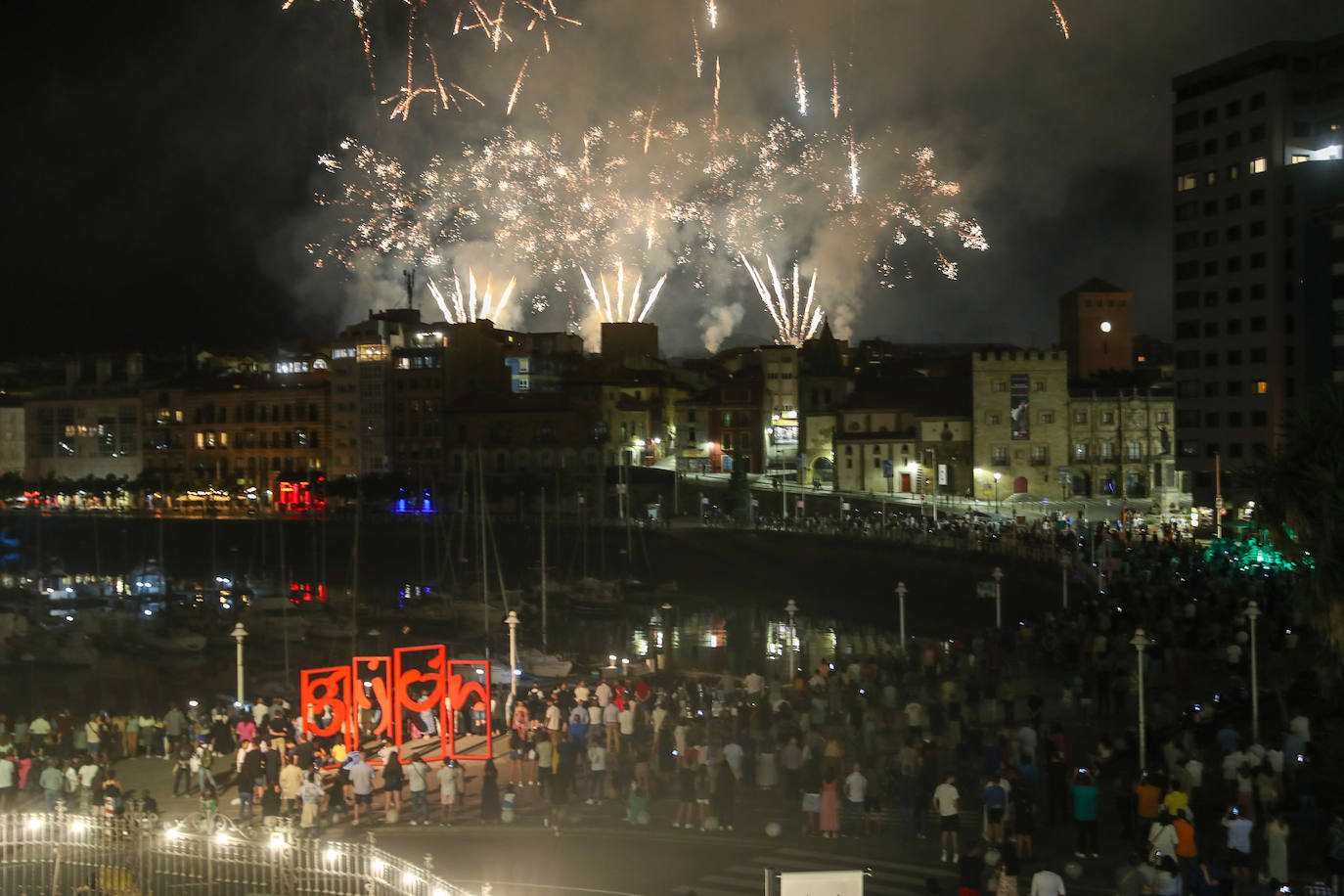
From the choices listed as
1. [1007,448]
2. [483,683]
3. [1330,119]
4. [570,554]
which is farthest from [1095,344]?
[483,683]

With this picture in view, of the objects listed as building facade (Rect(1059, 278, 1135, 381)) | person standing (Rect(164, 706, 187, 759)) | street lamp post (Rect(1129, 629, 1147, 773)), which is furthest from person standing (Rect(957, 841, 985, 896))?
building facade (Rect(1059, 278, 1135, 381))

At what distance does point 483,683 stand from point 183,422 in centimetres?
8274

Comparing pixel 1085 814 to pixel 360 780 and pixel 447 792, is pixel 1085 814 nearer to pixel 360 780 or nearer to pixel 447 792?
pixel 447 792

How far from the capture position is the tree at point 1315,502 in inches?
723

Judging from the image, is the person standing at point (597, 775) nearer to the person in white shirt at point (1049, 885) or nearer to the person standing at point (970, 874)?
the person standing at point (970, 874)

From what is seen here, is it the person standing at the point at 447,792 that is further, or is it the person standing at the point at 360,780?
the person standing at the point at 360,780

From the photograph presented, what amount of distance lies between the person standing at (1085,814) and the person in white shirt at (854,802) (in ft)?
8.06

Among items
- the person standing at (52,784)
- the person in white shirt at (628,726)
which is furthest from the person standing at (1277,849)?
the person standing at (52,784)

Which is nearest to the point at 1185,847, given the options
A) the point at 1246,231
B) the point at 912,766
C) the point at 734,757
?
the point at 912,766

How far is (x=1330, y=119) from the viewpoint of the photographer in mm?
63969

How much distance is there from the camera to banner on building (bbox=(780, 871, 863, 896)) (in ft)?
28.5

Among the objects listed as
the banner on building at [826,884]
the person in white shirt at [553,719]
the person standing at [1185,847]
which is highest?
the banner on building at [826,884]

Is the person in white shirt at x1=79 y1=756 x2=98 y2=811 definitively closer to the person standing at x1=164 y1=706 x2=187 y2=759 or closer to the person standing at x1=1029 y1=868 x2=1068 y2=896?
the person standing at x1=164 y1=706 x2=187 y2=759

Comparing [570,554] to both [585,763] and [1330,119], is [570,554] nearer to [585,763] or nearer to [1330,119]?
[1330,119]
